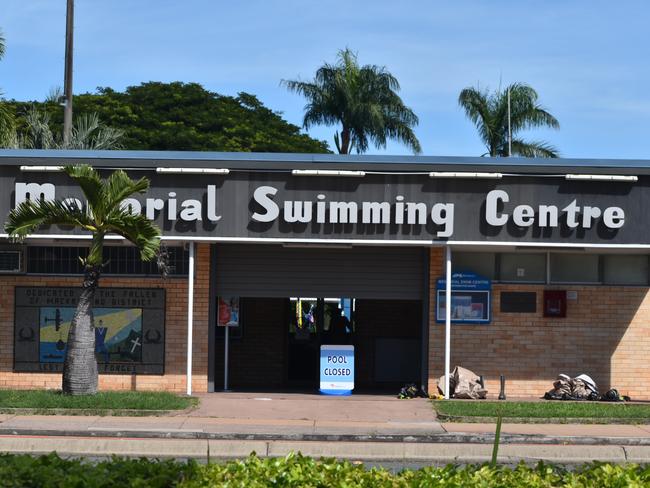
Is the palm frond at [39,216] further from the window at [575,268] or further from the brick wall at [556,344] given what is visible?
the window at [575,268]

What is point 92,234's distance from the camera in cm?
2031

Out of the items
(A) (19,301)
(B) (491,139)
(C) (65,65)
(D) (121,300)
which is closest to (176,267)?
(D) (121,300)

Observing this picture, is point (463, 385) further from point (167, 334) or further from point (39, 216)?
point (39, 216)

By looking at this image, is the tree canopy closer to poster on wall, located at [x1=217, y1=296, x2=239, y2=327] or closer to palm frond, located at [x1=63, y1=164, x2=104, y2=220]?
poster on wall, located at [x1=217, y1=296, x2=239, y2=327]

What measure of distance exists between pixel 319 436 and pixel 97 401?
14.7 feet

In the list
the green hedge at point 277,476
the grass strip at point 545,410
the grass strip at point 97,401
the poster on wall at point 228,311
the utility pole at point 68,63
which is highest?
the utility pole at point 68,63

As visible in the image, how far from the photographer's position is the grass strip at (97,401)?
18062 millimetres

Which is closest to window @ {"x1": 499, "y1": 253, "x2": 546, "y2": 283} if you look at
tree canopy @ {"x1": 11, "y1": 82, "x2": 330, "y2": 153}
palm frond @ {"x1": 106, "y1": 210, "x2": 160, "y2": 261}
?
palm frond @ {"x1": 106, "y1": 210, "x2": 160, "y2": 261}

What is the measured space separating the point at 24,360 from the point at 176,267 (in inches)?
145

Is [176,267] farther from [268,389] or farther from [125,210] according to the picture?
[268,389]

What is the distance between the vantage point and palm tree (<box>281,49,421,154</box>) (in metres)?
54.2

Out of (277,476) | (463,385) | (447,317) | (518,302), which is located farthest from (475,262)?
(277,476)

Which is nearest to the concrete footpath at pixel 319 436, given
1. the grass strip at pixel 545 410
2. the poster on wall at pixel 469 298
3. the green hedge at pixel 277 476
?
the grass strip at pixel 545 410

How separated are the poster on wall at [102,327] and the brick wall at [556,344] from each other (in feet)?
18.9
